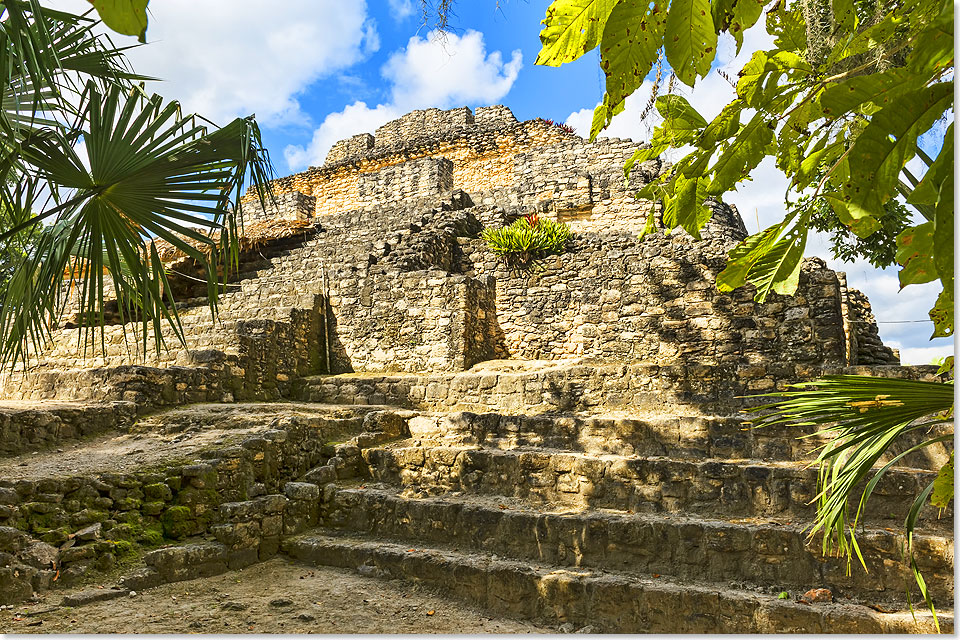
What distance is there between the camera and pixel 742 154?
1.27m

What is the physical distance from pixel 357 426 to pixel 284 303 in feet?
11.7

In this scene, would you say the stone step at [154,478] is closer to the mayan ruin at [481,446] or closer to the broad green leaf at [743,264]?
the mayan ruin at [481,446]

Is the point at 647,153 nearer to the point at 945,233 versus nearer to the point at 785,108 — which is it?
the point at 785,108

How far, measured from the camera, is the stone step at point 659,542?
3334 mm

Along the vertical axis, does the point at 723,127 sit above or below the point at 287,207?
below

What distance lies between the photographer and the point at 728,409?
545 centimetres

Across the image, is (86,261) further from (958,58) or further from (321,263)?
(321,263)

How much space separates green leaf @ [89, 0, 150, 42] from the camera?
2.57 feet

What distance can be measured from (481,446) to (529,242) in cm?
400

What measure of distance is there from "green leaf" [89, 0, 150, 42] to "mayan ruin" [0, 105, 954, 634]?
2490 millimetres

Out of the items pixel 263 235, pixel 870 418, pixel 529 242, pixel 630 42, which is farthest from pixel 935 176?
pixel 263 235

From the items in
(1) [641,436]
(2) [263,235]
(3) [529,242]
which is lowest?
(1) [641,436]

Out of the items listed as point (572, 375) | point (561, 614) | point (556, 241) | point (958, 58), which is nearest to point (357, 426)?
point (572, 375)

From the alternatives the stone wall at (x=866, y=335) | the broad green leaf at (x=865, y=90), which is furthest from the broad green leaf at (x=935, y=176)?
the stone wall at (x=866, y=335)
